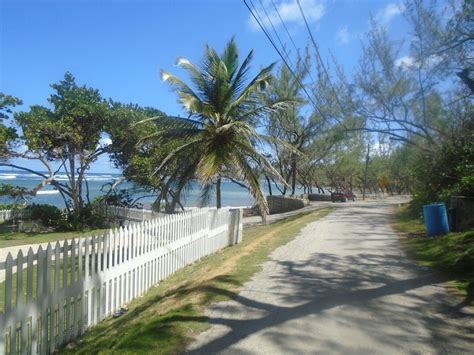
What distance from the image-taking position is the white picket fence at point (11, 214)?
2303 cm

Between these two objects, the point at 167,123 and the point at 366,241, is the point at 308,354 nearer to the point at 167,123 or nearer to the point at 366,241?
the point at 366,241

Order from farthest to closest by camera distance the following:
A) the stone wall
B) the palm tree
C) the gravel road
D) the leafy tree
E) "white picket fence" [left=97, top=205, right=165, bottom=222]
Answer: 1. the stone wall
2. the leafy tree
3. "white picket fence" [left=97, top=205, right=165, bottom=222]
4. the palm tree
5. the gravel road

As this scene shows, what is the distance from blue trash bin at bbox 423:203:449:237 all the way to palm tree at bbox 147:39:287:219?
179 inches

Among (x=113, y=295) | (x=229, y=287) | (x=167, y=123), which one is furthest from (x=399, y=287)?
(x=167, y=123)

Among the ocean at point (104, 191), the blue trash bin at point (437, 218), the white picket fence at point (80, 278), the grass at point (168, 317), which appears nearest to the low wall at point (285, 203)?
the ocean at point (104, 191)

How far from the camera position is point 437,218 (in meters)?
11.8

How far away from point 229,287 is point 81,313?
219cm

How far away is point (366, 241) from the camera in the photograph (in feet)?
39.5

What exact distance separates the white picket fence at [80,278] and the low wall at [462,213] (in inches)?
278

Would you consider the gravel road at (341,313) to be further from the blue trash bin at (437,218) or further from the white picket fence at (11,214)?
the white picket fence at (11,214)

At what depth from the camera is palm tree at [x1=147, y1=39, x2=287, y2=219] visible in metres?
14.2

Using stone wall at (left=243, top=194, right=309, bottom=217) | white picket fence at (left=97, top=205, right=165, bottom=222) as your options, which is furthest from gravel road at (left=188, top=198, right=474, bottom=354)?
stone wall at (left=243, top=194, right=309, bottom=217)

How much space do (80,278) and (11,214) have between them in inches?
796

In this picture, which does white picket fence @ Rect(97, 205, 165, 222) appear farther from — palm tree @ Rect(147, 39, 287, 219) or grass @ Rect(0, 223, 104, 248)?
palm tree @ Rect(147, 39, 287, 219)
